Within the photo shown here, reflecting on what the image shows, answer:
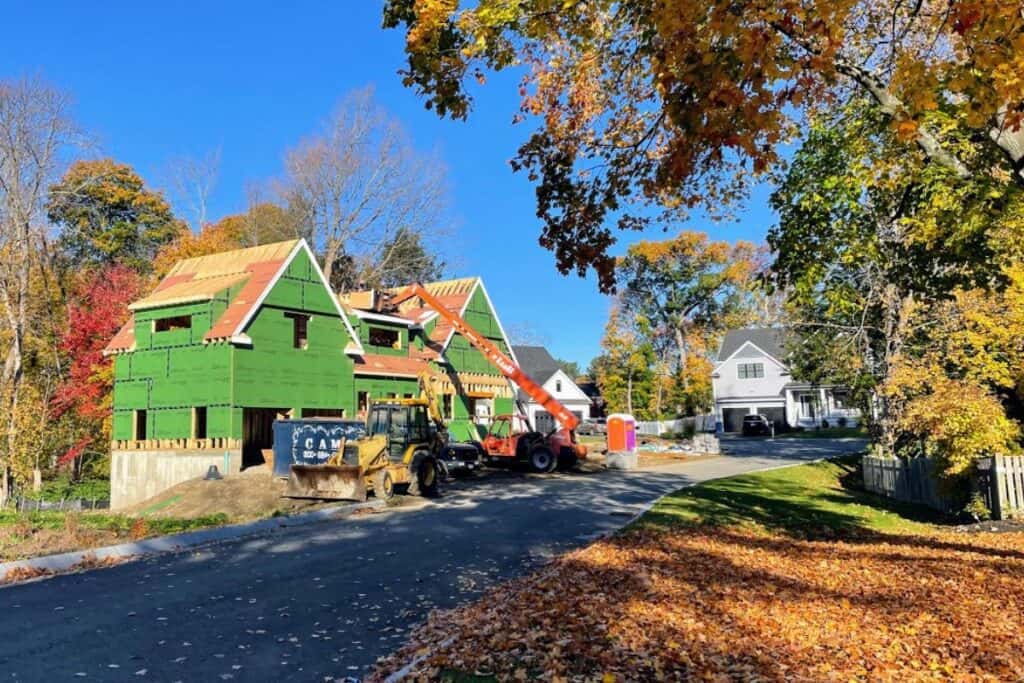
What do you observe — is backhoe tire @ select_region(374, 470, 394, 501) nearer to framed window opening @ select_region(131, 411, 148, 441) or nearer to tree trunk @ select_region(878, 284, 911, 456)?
framed window opening @ select_region(131, 411, 148, 441)

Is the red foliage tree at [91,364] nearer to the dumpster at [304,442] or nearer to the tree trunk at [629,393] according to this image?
the dumpster at [304,442]

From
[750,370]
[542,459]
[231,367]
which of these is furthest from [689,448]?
[750,370]

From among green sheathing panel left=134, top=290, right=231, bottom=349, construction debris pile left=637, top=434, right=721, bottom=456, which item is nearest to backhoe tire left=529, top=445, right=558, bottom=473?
construction debris pile left=637, top=434, right=721, bottom=456

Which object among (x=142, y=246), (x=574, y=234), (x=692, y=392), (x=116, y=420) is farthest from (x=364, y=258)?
(x=574, y=234)

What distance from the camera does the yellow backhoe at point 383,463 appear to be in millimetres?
18609

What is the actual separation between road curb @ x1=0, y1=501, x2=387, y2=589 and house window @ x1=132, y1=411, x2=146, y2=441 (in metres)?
14.5

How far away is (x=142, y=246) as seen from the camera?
48125 mm

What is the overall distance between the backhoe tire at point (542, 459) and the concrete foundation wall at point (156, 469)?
10915 mm

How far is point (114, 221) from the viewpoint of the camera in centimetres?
4791

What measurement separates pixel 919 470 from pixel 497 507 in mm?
11022

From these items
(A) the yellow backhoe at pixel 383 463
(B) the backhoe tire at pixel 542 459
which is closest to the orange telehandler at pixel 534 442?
(B) the backhoe tire at pixel 542 459

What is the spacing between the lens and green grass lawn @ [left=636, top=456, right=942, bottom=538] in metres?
14.8

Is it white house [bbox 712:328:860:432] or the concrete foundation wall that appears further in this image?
white house [bbox 712:328:860:432]

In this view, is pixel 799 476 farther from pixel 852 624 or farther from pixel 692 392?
pixel 692 392
